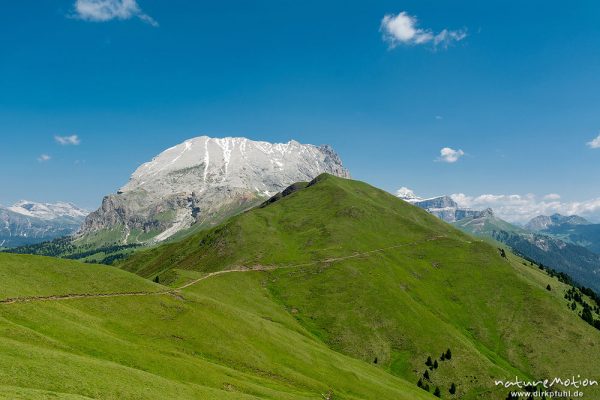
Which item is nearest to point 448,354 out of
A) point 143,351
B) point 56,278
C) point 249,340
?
point 249,340

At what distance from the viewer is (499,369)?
154 metres

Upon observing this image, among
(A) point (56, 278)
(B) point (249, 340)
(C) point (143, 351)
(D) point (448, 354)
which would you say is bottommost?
(D) point (448, 354)

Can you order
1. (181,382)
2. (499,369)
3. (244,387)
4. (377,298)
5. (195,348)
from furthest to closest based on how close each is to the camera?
(377,298), (499,369), (195,348), (244,387), (181,382)

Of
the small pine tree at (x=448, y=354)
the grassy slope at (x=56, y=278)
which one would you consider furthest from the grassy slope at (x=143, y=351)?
the small pine tree at (x=448, y=354)

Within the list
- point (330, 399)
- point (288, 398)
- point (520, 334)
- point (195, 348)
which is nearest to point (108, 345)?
point (195, 348)

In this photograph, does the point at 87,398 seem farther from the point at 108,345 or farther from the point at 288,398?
the point at 288,398

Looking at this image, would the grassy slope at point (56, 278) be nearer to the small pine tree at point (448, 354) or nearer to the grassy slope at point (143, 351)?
the grassy slope at point (143, 351)

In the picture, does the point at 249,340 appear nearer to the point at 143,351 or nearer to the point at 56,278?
the point at 143,351

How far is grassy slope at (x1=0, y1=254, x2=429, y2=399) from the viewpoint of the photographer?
170 ft

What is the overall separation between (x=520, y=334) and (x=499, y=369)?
122ft

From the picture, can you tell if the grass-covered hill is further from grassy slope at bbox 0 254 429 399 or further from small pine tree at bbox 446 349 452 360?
grassy slope at bbox 0 254 429 399

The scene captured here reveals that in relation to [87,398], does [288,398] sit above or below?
below

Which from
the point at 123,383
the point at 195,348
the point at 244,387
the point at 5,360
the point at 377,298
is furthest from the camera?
the point at 377,298

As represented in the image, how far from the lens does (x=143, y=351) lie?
73062 millimetres
